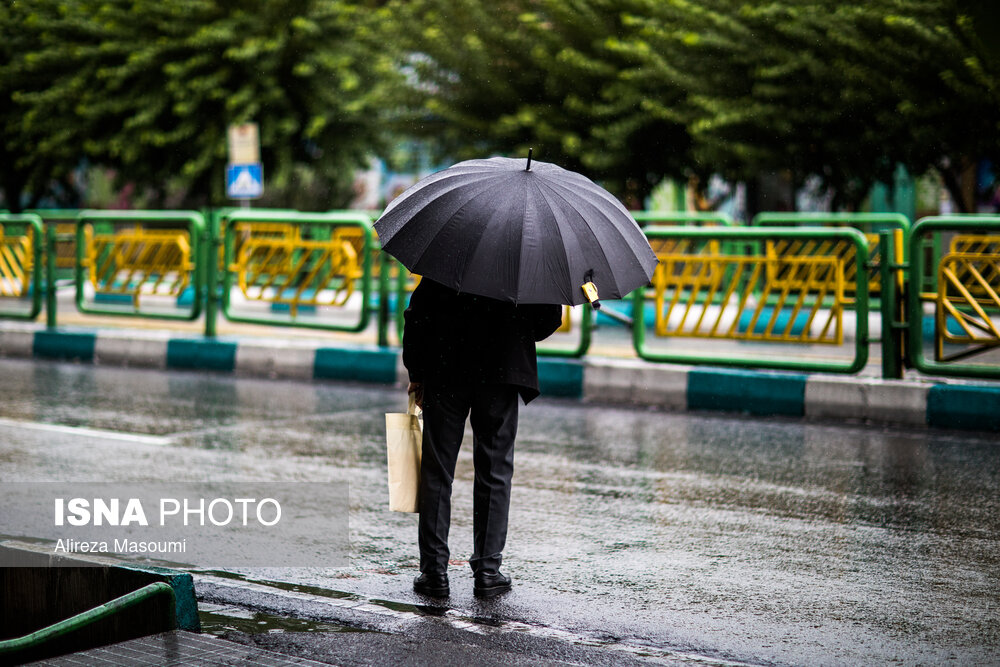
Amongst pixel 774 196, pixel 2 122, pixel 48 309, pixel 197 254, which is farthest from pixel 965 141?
pixel 2 122

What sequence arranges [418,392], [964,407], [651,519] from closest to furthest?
1. [418,392]
2. [651,519]
3. [964,407]

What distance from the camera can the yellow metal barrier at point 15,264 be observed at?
13875 millimetres

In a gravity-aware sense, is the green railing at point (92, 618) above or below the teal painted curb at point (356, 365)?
below

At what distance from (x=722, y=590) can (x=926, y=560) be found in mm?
1014

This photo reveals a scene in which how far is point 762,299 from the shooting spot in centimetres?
1057

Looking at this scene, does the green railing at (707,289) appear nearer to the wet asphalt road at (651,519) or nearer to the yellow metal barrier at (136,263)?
the yellow metal barrier at (136,263)

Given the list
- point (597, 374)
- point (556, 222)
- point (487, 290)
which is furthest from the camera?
point (597, 374)

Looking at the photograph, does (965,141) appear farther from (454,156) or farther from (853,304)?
(454,156)

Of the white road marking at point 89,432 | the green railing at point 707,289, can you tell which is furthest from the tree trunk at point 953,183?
the white road marking at point 89,432

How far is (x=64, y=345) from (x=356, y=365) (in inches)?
137

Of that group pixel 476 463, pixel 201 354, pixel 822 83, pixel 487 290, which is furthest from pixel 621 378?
pixel 822 83

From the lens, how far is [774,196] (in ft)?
63.3

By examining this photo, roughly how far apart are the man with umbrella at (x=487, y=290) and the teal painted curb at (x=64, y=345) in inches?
345

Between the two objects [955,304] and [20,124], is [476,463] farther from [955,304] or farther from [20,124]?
[20,124]
